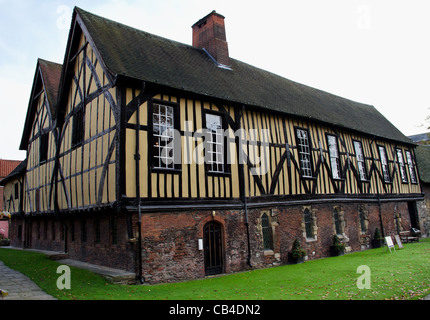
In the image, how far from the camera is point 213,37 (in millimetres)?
16766

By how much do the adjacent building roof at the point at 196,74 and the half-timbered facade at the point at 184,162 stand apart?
9 cm

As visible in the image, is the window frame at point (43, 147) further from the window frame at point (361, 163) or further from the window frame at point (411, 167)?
the window frame at point (411, 167)

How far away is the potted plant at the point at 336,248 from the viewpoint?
16.2 m

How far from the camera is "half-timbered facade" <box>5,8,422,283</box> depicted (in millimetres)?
10453

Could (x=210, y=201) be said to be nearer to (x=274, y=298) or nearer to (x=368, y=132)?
(x=274, y=298)

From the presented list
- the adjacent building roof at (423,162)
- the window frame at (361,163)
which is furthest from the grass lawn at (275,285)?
the adjacent building roof at (423,162)

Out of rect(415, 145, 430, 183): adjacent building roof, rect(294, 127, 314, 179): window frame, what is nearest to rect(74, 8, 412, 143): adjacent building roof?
rect(294, 127, 314, 179): window frame

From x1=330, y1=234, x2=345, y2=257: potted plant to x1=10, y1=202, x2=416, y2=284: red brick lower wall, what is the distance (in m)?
0.23

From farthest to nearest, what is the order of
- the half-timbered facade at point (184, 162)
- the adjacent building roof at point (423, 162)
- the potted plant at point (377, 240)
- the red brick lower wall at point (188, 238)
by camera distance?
the adjacent building roof at point (423, 162)
the potted plant at point (377, 240)
the half-timbered facade at point (184, 162)
the red brick lower wall at point (188, 238)

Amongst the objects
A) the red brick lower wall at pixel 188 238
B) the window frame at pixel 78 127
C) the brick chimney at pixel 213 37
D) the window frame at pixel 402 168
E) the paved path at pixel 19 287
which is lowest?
the paved path at pixel 19 287

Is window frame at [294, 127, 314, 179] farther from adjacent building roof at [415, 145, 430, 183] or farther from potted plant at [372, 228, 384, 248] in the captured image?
adjacent building roof at [415, 145, 430, 183]

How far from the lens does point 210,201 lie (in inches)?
465

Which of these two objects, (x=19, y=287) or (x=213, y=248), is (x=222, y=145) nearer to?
(x=213, y=248)

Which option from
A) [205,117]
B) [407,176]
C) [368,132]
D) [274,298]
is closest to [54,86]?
[205,117]
